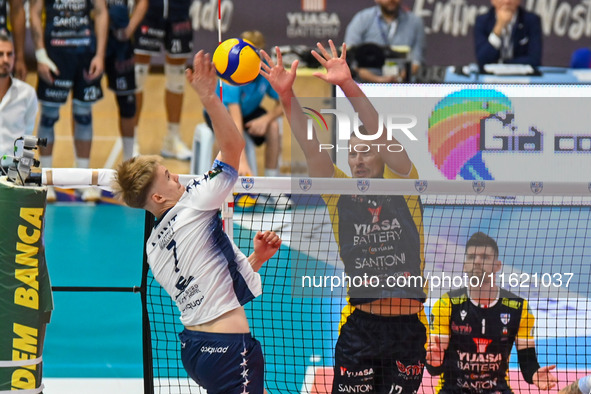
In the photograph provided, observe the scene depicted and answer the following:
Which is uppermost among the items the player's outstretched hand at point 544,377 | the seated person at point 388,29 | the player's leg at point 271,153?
the seated person at point 388,29

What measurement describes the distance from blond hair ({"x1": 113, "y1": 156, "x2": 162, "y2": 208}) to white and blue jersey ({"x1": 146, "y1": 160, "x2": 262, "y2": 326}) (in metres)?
0.17

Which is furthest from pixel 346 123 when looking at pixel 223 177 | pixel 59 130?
pixel 59 130

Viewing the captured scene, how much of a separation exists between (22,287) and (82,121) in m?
7.95

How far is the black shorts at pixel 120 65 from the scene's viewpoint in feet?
41.0

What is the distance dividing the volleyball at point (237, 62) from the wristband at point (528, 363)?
2.30 metres

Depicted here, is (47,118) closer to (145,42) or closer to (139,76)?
(139,76)

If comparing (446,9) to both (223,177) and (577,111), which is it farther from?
(223,177)

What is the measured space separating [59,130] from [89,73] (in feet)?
12.4

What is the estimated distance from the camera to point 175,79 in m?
13.4

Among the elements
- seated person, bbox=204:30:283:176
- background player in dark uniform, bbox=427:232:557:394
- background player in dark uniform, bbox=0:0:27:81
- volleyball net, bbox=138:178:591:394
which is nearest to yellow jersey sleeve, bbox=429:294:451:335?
background player in dark uniform, bbox=427:232:557:394

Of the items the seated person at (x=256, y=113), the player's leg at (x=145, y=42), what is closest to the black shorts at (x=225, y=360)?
the seated person at (x=256, y=113)

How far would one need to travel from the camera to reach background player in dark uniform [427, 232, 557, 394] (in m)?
5.16

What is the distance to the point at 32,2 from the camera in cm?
1182

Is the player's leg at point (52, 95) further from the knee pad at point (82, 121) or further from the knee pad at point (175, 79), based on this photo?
the knee pad at point (175, 79)
